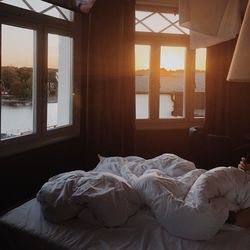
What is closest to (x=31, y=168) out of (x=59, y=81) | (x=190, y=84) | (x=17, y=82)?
(x=17, y=82)

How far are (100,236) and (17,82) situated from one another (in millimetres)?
1704

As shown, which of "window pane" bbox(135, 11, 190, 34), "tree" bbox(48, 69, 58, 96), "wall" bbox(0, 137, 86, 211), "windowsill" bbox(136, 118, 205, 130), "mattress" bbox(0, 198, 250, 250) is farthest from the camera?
"windowsill" bbox(136, 118, 205, 130)

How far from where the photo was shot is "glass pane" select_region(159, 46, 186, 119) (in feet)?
14.0

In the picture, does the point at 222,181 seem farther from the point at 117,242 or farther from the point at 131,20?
the point at 131,20

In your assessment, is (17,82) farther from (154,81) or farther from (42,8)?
(154,81)

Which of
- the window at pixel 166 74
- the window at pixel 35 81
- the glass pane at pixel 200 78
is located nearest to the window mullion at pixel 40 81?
the window at pixel 35 81

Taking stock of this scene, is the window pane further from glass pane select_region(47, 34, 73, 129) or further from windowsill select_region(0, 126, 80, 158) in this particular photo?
windowsill select_region(0, 126, 80, 158)

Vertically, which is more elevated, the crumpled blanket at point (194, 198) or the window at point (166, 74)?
the window at point (166, 74)

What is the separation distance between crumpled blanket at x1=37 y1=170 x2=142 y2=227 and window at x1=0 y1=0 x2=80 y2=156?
99 cm

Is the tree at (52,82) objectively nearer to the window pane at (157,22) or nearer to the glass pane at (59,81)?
the glass pane at (59,81)

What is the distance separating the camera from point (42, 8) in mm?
2977

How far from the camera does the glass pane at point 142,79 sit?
13.7ft

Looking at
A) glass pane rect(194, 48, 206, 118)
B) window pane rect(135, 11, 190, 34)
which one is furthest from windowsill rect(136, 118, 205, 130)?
window pane rect(135, 11, 190, 34)

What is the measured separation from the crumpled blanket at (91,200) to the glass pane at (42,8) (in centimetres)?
163
